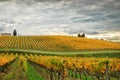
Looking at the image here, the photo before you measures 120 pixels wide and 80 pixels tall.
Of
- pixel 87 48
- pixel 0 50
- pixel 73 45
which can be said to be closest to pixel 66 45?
pixel 73 45

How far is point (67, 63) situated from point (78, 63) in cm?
222

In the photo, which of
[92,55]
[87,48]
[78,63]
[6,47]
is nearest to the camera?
[78,63]

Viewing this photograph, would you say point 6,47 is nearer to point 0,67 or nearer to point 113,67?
point 0,67

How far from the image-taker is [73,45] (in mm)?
125750

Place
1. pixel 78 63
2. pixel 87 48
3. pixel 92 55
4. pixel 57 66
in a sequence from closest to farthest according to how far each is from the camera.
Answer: pixel 57 66 < pixel 78 63 < pixel 92 55 < pixel 87 48

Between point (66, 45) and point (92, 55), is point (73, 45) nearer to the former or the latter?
point (66, 45)

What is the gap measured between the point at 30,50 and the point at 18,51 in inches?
225

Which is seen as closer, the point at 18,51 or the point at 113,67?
the point at 113,67

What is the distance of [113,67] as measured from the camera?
41.7 meters

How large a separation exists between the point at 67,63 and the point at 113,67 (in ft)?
29.1

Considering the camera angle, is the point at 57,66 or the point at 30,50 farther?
the point at 30,50

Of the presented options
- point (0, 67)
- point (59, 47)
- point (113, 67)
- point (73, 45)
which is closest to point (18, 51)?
point (59, 47)

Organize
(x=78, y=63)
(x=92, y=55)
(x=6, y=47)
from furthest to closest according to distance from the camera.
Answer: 1. (x=6, y=47)
2. (x=92, y=55)
3. (x=78, y=63)

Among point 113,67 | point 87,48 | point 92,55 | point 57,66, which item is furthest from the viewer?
point 87,48
